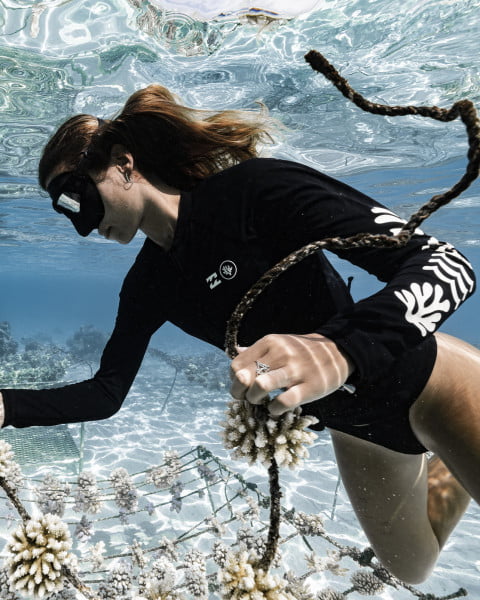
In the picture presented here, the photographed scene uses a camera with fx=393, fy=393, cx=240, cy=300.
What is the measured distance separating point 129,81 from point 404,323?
432 inches

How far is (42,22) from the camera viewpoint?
7.83 metres

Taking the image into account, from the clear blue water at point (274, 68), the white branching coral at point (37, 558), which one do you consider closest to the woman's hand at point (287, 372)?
the white branching coral at point (37, 558)

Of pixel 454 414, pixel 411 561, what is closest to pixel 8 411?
pixel 454 414

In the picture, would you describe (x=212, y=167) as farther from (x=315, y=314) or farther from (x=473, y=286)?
(x=473, y=286)

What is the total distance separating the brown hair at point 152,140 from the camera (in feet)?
8.38

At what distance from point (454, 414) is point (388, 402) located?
1.24ft

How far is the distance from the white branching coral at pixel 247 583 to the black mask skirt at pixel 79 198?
6.91 feet

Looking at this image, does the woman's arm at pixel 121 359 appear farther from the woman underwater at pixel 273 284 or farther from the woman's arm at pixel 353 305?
the woman's arm at pixel 353 305

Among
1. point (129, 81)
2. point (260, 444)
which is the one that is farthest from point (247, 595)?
point (129, 81)

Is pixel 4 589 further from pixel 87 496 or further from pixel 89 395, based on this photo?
pixel 87 496

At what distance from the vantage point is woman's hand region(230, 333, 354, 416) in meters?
1.15

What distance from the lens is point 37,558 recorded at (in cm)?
174

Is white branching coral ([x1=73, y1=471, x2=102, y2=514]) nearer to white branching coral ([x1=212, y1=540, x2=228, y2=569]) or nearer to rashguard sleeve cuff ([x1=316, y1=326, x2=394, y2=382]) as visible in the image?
white branching coral ([x1=212, y1=540, x2=228, y2=569])

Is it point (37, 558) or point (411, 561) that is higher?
point (37, 558)
